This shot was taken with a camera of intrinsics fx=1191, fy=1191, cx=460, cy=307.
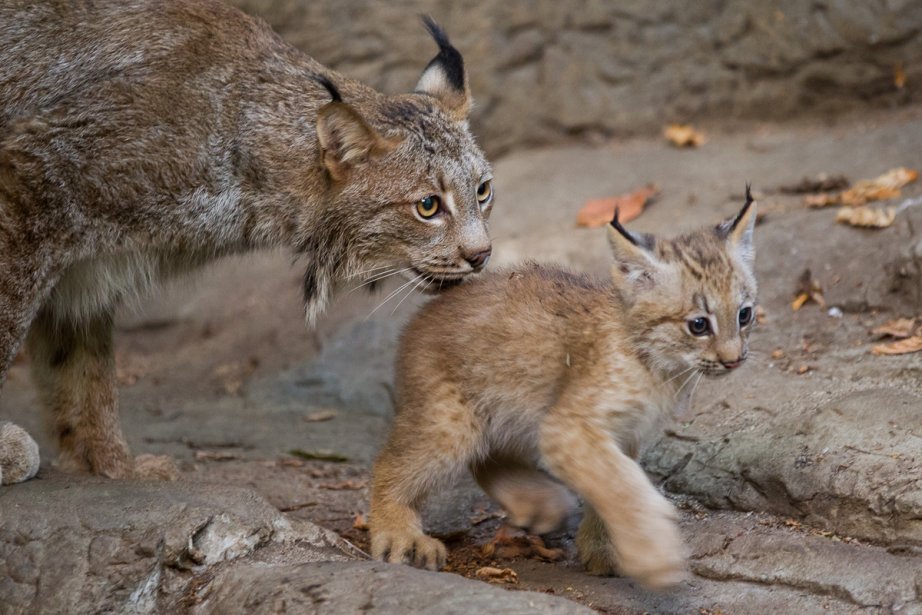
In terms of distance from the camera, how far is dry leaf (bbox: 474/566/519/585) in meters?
5.02

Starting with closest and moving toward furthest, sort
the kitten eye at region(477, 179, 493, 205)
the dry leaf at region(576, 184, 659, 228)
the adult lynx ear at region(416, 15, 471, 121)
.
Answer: the kitten eye at region(477, 179, 493, 205) → the adult lynx ear at region(416, 15, 471, 121) → the dry leaf at region(576, 184, 659, 228)

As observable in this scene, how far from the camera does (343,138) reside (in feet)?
17.9

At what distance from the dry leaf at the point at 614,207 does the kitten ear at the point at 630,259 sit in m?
3.27

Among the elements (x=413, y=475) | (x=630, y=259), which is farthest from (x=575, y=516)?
(x=630, y=259)

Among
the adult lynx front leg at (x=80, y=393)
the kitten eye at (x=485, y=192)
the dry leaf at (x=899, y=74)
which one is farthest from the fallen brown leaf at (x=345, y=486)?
the dry leaf at (x=899, y=74)

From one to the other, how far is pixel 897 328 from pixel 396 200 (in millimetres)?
2764

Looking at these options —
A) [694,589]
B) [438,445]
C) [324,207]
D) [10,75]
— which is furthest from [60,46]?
[694,589]

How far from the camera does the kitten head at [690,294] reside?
4762 mm

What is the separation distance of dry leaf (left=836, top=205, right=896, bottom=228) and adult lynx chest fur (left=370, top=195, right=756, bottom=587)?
2.21m

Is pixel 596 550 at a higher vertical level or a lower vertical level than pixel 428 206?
lower

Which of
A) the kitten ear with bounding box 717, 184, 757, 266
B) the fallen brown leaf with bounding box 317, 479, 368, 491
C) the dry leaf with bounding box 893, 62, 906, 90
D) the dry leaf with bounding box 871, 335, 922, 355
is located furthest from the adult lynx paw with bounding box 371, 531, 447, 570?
the dry leaf with bounding box 893, 62, 906, 90

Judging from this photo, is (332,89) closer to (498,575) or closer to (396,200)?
(396,200)

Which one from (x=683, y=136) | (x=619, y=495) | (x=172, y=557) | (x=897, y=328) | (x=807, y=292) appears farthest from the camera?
(x=683, y=136)

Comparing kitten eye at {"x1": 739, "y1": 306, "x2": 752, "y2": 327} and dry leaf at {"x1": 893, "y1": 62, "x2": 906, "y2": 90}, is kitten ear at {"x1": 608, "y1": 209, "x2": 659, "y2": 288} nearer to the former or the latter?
kitten eye at {"x1": 739, "y1": 306, "x2": 752, "y2": 327}
